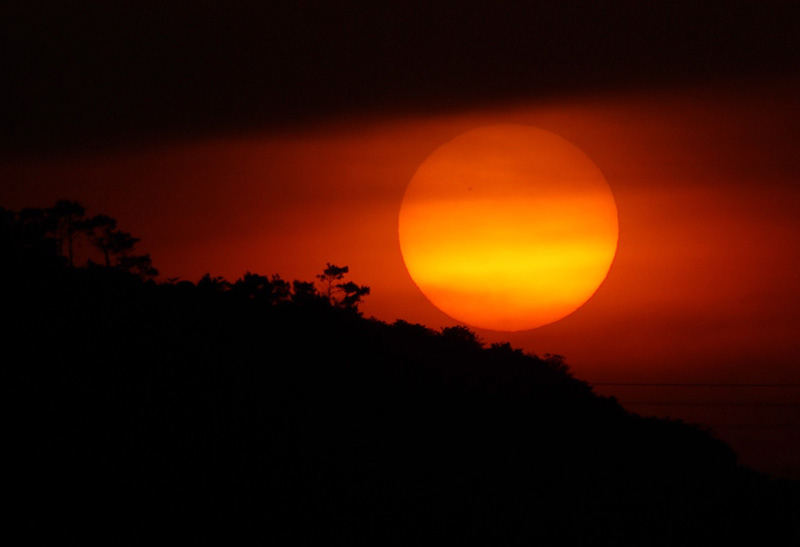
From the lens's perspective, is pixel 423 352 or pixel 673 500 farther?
pixel 423 352

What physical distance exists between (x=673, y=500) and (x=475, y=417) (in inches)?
549

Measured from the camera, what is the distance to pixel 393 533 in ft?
168

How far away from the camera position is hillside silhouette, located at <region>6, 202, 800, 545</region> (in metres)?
49.4

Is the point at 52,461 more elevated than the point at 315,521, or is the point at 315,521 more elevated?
the point at 52,461

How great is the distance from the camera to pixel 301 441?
2331 inches

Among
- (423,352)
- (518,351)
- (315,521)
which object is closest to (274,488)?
(315,521)

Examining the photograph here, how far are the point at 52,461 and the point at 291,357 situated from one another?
1025 inches

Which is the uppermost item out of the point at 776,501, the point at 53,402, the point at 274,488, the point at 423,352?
the point at 423,352

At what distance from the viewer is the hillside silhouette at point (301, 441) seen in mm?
49406

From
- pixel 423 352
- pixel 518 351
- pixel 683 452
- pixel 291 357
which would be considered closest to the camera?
pixel 291 357

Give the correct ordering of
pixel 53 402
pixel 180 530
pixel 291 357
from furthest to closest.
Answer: pixel 291 357, pixel 53 402, pixel 180 530

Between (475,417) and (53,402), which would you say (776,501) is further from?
(53,402)

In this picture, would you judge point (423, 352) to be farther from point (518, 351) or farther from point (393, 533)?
point (393, 533)

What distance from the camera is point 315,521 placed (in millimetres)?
50125
